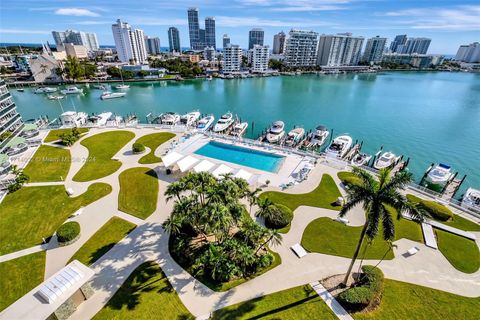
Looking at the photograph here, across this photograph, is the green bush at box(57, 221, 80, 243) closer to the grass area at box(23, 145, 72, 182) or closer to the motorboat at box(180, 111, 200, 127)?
the grass area at box(23, 145, 72, 182)

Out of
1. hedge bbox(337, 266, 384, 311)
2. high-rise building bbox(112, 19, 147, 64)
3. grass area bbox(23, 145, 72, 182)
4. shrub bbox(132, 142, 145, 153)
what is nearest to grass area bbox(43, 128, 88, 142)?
grass area bbox(23, 145, 72, 182)

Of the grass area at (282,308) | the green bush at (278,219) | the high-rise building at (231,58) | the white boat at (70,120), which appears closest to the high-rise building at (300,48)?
the high-rise building at (231,58)

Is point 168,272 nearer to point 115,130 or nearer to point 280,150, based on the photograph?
point 280,150

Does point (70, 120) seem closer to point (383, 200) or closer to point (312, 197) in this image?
point (312, 197)

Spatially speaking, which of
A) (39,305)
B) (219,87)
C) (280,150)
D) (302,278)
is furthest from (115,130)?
(219,87)

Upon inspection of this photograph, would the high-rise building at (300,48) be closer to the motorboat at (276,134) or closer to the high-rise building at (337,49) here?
the high-rise building at (337,49)
